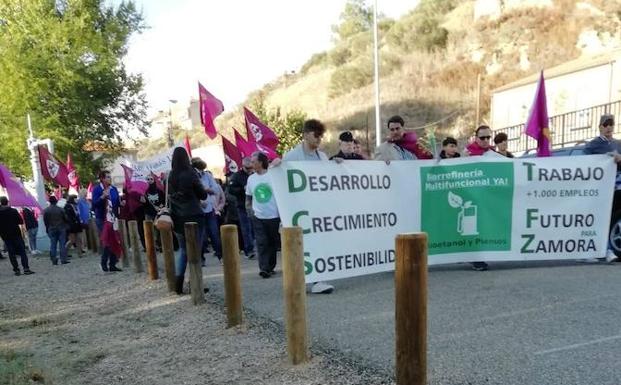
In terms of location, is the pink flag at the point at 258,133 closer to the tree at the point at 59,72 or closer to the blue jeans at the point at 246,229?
the blue jeans at the point at 246,229

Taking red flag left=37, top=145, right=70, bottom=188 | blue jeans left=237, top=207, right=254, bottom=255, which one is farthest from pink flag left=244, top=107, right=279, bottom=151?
red flag left=37, top=145, right=70, bottom=188

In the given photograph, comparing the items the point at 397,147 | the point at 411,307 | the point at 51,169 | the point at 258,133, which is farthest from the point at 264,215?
the point at 51,169

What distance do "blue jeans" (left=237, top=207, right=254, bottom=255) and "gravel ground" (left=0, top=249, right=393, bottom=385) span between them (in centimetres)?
221

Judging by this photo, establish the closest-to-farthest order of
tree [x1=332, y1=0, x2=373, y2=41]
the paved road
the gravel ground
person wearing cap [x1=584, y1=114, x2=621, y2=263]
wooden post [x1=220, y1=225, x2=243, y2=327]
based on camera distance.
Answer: the paved road < the gravel ground < wooden post [x1=220, y1=225, x2=243, y2=327] < person wearing cap [x1=584, y1=114, x2=621, y2=263] < tree [x1=332, y1=0, x2=373, y2=41]

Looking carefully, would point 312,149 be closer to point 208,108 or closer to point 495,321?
point 495,321

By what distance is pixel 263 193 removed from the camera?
7.95 metres

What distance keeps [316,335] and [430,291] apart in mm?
1893

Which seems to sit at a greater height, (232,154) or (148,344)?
(232,154)

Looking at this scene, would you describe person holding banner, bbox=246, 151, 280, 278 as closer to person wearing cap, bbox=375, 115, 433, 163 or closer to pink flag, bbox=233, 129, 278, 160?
person wearing cap, bbox=375, 115, 433, 163

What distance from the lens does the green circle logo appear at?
313 inches

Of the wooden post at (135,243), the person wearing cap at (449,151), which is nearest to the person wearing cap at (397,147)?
the person wearing cap at (449,151)

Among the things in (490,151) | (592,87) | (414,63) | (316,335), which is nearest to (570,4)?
(414,63)

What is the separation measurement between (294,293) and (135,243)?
6685 mm

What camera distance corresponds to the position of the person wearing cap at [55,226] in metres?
13.7
